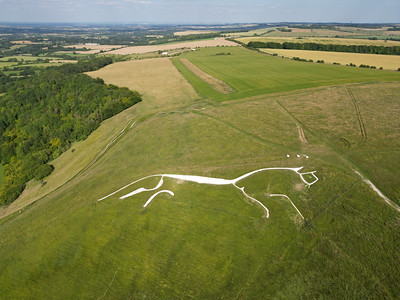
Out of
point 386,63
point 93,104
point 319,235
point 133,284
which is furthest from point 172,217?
point 386,63

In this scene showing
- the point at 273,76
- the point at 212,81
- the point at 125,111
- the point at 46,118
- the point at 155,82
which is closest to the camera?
the point at 125,111

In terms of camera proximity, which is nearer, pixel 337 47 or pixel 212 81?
pixel 212 81

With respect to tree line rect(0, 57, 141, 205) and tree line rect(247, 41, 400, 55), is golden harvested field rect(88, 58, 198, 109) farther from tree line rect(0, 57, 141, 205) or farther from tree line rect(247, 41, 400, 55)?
tree line rect(247, 41, 400, 55)

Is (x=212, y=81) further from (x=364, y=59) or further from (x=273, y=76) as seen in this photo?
(x=364, y=59)

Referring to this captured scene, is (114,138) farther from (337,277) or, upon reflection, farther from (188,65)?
(188,65)

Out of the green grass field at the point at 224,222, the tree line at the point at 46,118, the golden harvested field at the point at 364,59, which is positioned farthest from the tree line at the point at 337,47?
the tree line at the point at 46,118

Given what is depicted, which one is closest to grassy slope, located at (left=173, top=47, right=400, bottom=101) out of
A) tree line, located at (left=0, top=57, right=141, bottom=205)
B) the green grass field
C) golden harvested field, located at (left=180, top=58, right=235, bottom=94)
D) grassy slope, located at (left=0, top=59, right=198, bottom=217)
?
golden harvested field, located at (left=180, top=58, right=235, bottom=94)

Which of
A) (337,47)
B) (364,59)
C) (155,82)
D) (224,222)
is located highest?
(337,47)

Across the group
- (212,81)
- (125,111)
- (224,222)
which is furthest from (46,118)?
(224,222)
